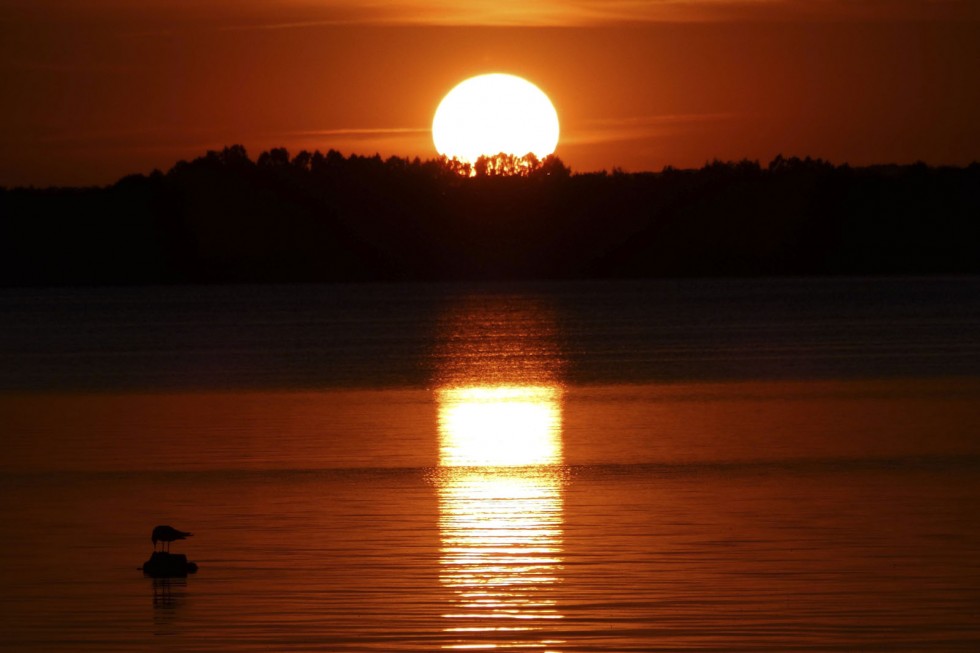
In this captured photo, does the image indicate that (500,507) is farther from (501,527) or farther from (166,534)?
(166,534)

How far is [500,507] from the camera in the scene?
16156 mm

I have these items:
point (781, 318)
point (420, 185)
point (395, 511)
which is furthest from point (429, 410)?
point (420, 185)

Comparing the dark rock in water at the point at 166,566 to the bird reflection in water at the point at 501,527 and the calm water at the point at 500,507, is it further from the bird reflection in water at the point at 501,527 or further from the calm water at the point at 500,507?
the bird reflection in water at the point at 501,527

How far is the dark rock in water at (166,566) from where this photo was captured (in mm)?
12727

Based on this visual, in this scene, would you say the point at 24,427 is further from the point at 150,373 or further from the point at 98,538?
the point at 150,373

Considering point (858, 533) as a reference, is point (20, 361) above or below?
above

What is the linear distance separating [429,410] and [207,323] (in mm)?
52865

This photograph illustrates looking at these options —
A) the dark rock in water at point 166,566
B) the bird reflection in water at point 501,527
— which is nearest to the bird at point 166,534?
the dark rock in water at point 166,566

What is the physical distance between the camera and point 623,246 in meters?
184

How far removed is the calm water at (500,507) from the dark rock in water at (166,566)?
9 cm

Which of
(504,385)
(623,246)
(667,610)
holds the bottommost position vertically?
(667,610)

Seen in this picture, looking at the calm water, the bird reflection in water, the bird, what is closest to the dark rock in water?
the calm water

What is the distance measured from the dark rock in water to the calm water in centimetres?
9

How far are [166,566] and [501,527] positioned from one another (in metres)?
3.35
